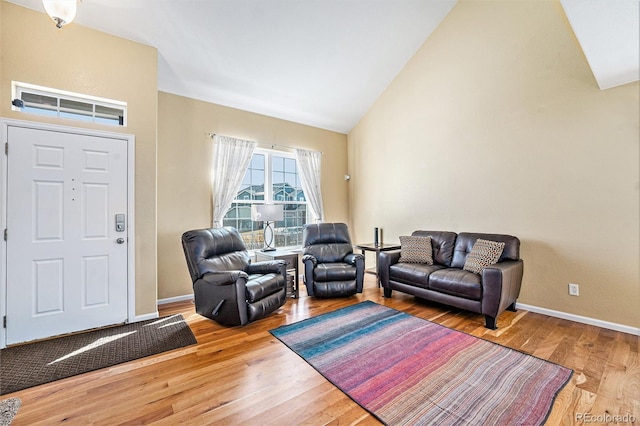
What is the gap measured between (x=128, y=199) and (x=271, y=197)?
2.15 metres

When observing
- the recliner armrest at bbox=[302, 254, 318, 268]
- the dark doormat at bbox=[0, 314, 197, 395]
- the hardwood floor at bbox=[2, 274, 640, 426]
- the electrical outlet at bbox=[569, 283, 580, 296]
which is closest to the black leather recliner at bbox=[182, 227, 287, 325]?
the hardwood floor at bbox=[2, 274, 640, 426]

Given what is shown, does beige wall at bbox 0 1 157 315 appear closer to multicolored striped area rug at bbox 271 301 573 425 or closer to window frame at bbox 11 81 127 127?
window frame at bbox 11 81 127 127

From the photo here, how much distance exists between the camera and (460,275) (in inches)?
123

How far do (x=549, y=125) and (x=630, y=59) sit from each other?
86 centimetres

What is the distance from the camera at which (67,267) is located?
278cm

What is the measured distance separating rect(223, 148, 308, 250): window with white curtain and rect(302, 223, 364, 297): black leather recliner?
775 millimetres

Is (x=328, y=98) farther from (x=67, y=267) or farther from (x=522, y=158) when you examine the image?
(x=67, y=267)

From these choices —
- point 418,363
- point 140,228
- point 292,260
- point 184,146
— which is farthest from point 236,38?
point 418,363

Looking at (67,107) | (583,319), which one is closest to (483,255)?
(583,319)

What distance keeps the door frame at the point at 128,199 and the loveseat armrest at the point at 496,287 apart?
12.6ft

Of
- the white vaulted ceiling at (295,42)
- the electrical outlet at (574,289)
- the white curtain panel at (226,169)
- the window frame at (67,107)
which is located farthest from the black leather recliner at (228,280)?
the electrical outlet at (574,289)

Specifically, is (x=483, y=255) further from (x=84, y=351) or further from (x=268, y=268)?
(x=84, y=351)

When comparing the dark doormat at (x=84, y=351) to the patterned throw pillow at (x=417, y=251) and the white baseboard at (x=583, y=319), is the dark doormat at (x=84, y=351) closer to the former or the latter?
the patterned throw pillow at (x=417, y=251)

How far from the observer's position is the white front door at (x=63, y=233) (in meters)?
2.58
